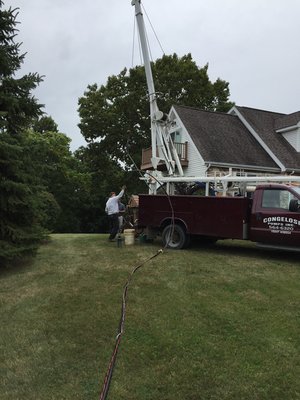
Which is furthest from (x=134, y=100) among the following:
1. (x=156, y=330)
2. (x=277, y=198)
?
(x=156, y=330)

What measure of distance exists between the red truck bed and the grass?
1295 millimetres

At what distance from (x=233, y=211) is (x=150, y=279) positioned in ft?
11.6

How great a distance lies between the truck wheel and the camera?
12.0 meters

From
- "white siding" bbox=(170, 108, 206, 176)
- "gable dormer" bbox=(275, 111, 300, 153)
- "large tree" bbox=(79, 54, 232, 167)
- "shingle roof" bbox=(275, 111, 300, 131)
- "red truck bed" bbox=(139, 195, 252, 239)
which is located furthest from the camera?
"large tree" bbox=(79, 54, 232, 167)

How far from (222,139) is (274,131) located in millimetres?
4300

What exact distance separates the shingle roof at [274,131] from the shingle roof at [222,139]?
56cm

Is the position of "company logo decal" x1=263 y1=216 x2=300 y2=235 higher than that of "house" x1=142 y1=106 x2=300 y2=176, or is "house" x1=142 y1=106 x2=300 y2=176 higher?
"house" x1=142 y1=106 x2=300 y2=176

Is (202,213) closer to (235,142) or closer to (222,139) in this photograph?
(222,139)

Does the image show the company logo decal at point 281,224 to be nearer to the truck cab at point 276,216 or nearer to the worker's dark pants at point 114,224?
the truck cab at point 276,216

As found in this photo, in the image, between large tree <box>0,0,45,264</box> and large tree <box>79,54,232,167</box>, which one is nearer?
large tree <box>0,0,45,264</box>

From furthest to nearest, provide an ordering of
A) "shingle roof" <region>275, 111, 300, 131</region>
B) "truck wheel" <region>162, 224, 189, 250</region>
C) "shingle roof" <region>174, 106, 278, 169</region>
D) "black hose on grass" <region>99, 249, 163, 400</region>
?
"shingle roof" <region>275, 111, 300, 131</region>
"shingle roof" <region>174, 106, 278, 169</region>
"truck wheel" <region>162, 224, 189, 250</region>
"black hose on grass" <region>99, 249, 163, 400</region>

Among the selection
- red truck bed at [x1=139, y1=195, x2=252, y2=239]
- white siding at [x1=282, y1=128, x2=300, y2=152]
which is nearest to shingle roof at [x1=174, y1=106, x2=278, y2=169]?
white siding at [x1=282, y1=128, x2=300, y2=152]

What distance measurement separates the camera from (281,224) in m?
10.3

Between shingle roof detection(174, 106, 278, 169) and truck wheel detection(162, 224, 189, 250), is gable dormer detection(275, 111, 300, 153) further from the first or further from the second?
truck wheel detection(162, 224, 189, 250)
